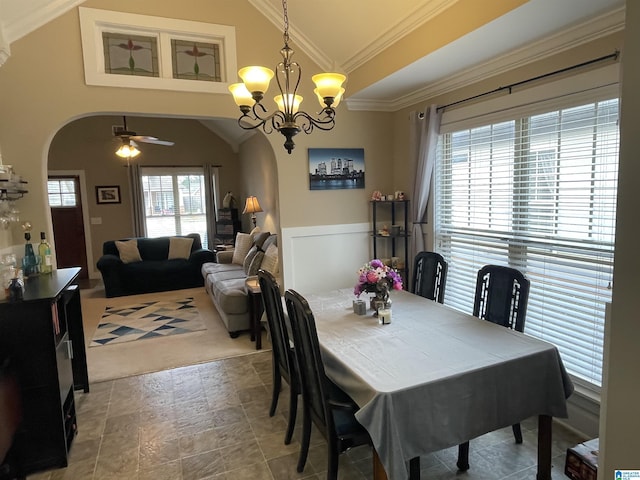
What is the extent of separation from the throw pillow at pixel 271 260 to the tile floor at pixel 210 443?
1.63 metres

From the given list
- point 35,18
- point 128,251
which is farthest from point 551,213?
point 128,251

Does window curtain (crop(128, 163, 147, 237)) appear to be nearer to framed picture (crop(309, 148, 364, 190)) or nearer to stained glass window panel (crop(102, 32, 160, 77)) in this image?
stained glass window panel (crop(102, 32, 160, 77))

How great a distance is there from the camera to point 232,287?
460cm

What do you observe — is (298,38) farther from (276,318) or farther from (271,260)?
(276,318)

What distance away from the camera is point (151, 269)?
6.52 meters

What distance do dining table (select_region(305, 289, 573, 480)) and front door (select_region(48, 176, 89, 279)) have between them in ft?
22.5

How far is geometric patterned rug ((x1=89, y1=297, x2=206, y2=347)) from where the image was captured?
4.52 meters

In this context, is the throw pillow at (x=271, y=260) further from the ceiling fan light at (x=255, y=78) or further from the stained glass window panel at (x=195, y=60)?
the ceiling fan light at (x=255, y=78)

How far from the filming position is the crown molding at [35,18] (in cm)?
296

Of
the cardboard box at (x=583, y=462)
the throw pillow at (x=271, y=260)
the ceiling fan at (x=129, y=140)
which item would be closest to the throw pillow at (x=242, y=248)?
the throw pillow at (x=271, y=260)

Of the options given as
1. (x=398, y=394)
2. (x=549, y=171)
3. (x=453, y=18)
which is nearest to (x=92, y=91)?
(x=453, y=18)

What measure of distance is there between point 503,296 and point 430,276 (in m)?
A: 0.70

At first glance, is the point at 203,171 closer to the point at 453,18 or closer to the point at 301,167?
the point at 301,167

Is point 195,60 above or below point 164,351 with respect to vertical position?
above
